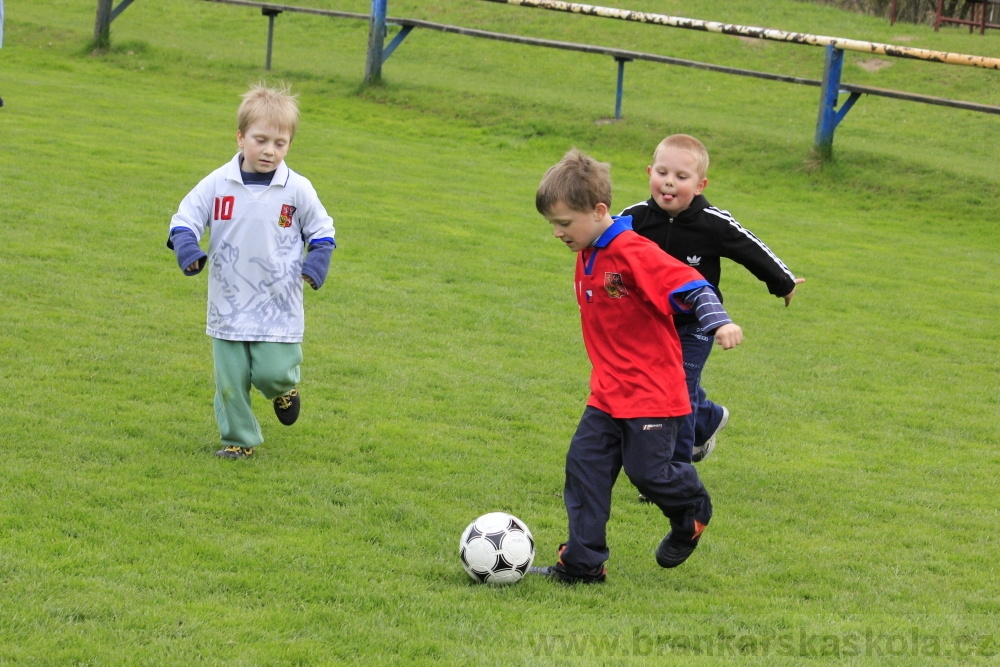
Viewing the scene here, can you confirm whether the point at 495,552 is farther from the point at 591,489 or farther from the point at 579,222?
the point at 579,222

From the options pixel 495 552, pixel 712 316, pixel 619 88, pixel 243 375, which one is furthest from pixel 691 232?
pixel 619 88

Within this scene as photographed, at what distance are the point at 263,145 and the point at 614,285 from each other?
1910 mm

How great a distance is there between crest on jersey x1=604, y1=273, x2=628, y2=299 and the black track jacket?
3.10 feet

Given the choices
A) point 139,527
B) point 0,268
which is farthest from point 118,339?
point 139,527

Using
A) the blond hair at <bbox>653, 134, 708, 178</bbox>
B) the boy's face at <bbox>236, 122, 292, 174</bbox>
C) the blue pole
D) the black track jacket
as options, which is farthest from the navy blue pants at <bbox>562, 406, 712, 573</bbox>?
the blue pole

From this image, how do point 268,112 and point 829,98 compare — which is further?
point 829,98

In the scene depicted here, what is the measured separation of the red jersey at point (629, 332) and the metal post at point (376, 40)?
522 inches

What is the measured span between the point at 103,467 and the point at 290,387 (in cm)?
91

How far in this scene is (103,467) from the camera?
4.97 metres

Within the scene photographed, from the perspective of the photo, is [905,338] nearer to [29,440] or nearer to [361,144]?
[29,440]

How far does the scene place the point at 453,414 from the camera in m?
6.34

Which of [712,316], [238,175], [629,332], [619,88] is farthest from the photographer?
[619,88]

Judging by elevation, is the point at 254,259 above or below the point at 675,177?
below

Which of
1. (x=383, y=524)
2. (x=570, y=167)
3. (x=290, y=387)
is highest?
(x=570, y=167)
